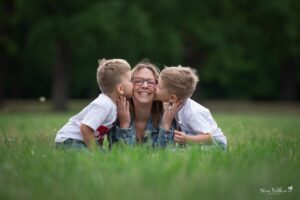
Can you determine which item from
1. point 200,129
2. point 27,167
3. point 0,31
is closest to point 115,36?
point 0,31

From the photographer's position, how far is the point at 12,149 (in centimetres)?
532

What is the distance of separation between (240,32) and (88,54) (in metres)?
8.67

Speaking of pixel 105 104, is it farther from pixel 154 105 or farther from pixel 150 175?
pixel 150 175

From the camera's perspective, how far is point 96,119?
214 inches

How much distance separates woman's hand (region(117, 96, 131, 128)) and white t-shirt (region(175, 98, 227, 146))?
0.55 m

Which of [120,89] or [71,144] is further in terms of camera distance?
[120,89]

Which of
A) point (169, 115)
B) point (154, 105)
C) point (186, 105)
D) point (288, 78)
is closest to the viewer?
point (169, 115)

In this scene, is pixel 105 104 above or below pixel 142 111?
above

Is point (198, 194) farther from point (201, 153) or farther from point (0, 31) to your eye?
point (0, 31)

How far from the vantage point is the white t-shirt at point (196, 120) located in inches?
227

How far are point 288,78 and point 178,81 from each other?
36.6 meters
